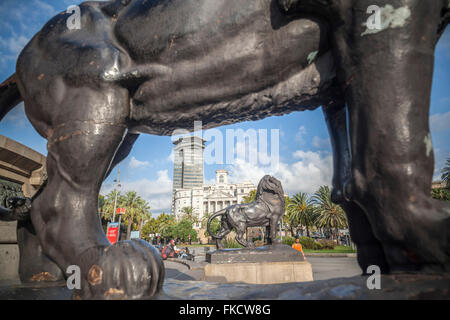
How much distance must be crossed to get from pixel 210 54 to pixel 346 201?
1064 mm

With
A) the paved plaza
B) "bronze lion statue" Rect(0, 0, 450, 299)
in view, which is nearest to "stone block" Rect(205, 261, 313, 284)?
the paved plaza

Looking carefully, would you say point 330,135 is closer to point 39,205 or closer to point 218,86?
point 218,86

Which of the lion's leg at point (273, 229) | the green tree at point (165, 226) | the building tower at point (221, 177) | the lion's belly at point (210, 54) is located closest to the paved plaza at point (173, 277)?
the lion's belly at point (210, 54)

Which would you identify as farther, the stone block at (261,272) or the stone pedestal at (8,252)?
the stone block at (261,272)

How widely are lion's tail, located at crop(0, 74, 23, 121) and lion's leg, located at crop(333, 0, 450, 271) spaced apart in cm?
215

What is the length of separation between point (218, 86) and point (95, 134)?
681 millimetres

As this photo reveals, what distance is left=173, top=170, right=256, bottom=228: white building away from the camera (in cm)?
8588

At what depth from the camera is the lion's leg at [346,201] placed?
132 cm

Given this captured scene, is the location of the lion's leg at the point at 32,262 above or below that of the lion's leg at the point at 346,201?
below

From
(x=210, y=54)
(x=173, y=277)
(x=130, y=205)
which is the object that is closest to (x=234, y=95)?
(x=210, y=54)

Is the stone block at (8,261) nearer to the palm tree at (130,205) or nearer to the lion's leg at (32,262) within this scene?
the lion's leg at (32,262)

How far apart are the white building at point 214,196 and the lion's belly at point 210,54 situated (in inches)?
3174

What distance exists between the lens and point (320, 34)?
1.28 metres

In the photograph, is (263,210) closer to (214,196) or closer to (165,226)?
(165,226)
